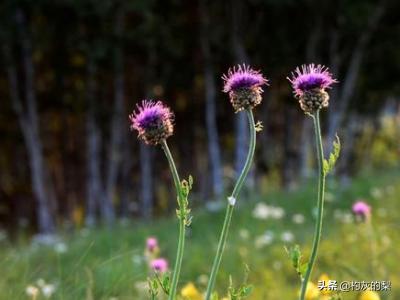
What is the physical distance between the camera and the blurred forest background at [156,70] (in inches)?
736

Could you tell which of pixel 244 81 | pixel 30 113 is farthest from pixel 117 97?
pixel 244 81

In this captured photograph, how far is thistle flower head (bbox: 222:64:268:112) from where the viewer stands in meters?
2.47

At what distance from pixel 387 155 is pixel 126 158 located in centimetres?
933

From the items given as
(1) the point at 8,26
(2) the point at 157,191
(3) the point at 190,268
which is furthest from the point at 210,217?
(2) the point at 157,191

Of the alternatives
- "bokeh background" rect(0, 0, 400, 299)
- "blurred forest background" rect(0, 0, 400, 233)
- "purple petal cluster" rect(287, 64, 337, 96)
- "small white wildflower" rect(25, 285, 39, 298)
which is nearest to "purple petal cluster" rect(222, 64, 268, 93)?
"purple petal cluster" rect(287, 64, 337, 96)

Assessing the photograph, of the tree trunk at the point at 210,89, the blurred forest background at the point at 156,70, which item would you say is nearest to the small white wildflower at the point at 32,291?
the blurred forest background at the point at 156,70

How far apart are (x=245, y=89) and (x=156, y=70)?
1910cm

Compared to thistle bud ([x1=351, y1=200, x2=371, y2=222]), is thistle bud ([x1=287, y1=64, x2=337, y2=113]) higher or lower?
lower

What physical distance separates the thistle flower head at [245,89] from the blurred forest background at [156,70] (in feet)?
44.2

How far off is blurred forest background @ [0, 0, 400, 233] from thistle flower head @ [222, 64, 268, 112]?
13477mm

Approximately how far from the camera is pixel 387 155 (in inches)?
1090

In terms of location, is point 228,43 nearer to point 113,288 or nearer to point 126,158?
point 126,158

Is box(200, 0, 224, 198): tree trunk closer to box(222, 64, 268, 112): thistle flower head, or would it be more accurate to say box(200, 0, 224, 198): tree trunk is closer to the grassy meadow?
the grassy meadow

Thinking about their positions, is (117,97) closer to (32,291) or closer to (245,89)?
(32,291)
